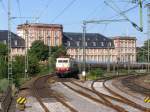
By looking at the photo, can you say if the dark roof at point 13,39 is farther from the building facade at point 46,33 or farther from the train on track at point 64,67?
the train on track at point 64,67

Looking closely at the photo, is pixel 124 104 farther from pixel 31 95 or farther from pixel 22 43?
pixel 22 43

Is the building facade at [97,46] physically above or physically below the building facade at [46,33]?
below

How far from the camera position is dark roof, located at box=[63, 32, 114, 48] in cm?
18412

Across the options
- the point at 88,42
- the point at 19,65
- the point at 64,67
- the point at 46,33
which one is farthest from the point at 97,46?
the point at 64,67

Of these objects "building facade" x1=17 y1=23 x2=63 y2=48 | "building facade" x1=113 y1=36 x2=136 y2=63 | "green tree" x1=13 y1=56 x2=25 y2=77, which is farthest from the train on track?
"building facade" x1=17 y1=23 x2=63 y2=48

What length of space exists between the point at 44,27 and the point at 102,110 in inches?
6015

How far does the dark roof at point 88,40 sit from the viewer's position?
184m

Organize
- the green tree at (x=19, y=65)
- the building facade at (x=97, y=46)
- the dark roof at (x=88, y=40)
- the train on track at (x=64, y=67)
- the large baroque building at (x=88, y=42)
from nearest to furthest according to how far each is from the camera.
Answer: the train on track at (x=64, y=67) → the green tree at (x=19, y=65) → the large baroque building at (x=88, y=42) → the building facade at (x=97, y=46) → the dark roof at (x=88, y=40)

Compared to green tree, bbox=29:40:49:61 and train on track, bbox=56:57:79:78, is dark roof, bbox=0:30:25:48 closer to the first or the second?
green tree, bbox=29:40:49:61

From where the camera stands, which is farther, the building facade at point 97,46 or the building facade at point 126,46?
the building facade at point 97,46

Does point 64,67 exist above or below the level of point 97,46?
below

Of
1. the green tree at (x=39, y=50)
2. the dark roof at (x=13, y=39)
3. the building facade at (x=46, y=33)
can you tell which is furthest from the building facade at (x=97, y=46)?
the green tree at (x=39, y=50)

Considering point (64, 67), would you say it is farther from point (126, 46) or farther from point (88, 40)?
point (88, 40)

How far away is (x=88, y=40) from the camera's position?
611 feet
